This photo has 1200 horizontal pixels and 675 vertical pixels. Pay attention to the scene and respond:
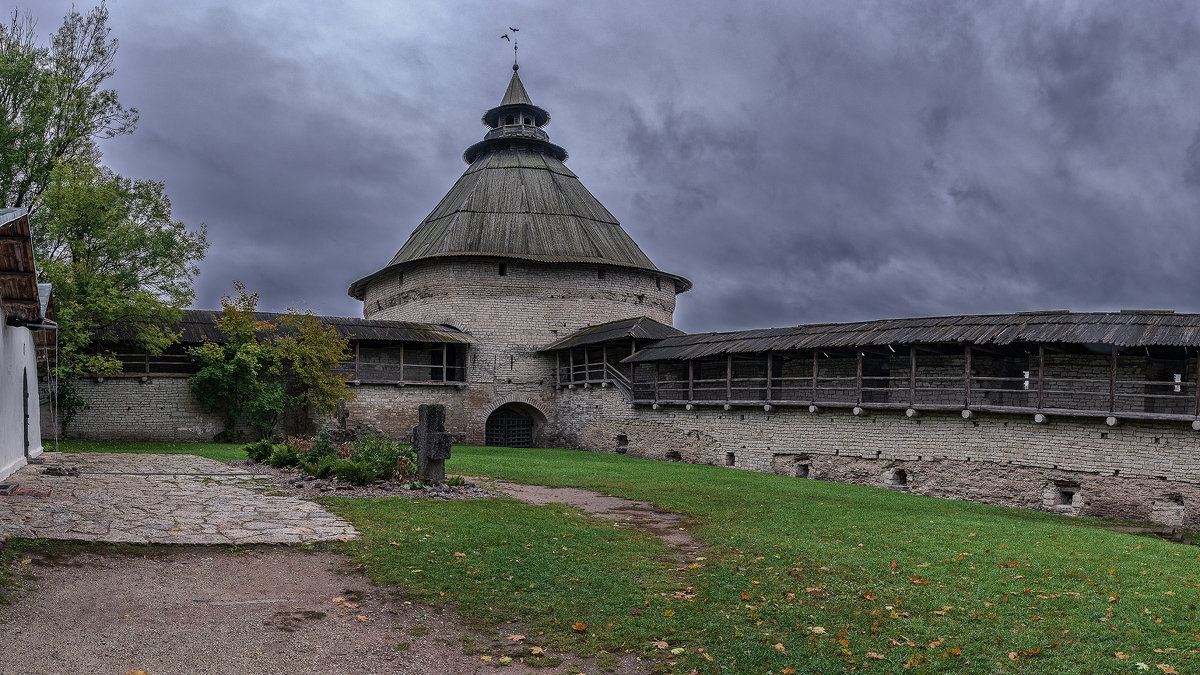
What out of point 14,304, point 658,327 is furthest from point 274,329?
point 14,304

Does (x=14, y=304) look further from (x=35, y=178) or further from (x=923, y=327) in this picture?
(x=923, y=327)

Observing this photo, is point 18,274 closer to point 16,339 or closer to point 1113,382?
point 16,339

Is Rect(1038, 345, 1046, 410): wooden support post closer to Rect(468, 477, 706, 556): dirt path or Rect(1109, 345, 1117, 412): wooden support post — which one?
Rect(1109, 345, 1117, 412): wooden support post

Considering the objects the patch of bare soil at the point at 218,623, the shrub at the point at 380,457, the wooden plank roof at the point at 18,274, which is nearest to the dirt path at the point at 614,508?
the shrub at the point at 380,457

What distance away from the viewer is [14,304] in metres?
13.4

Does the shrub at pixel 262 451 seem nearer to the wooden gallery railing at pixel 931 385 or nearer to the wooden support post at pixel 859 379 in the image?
the wooden gallery railing at pixel 931 385

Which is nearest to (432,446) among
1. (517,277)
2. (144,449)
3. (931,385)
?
(144,449)

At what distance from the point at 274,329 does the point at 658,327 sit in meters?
13.3

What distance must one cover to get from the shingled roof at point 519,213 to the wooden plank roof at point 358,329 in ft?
10.4

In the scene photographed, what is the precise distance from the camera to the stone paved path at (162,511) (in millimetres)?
8500

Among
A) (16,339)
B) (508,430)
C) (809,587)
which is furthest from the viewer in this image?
(508,430)

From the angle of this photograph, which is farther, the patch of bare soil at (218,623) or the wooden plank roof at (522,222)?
the wooden plank roof at (522,222)

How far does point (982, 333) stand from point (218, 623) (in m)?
17.8

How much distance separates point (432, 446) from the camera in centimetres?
1395
